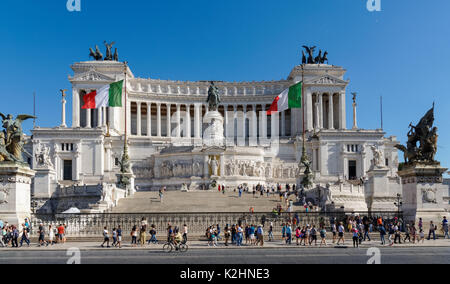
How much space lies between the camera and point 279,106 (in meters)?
53.7

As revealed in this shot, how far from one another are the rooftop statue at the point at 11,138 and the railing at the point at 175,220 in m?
4.87

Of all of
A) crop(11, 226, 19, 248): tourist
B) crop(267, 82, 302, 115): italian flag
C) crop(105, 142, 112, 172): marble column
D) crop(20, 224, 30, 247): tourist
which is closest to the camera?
crop(11, 226, 19, 248): tourist

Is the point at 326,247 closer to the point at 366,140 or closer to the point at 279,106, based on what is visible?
the point at 279,106

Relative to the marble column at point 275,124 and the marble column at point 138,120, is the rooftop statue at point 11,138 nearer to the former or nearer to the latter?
the marble column at point 138,120

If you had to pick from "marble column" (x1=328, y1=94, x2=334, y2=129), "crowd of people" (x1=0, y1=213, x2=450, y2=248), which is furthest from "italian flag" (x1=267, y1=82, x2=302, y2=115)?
"marble column" (x1=328, y1=94, x2=334, y2=129)

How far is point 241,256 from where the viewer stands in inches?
915

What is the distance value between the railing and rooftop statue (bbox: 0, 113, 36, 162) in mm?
4867

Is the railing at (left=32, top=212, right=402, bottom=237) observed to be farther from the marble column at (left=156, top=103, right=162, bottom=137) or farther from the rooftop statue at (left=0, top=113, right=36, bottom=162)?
the marble column at (left=156, top=103, right=162, bottom=137)

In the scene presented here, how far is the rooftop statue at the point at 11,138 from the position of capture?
30188 mm

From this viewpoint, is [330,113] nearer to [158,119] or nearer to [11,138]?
[158,119]

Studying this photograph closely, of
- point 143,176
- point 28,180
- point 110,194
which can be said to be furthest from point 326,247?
point 143,176

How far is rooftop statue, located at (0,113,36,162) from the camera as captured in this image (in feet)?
99.0

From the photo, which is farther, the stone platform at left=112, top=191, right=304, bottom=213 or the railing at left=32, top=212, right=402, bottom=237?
the stone platform at left=112, top=191, right=304, bottom=213
